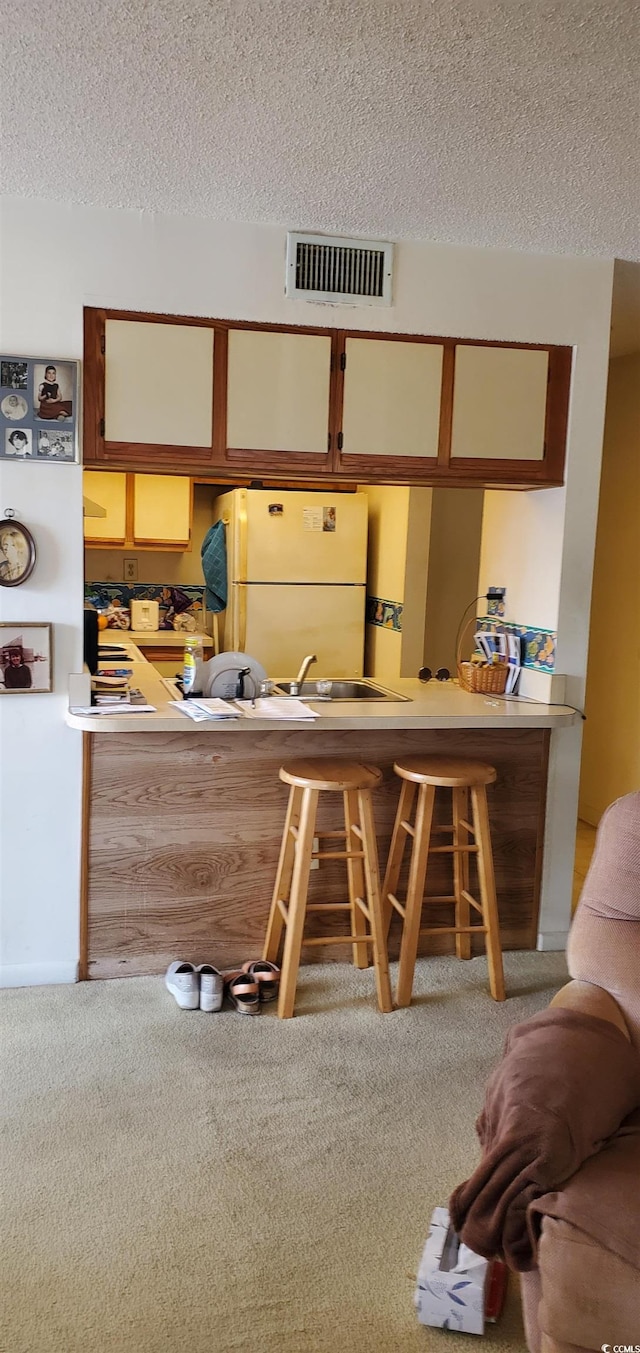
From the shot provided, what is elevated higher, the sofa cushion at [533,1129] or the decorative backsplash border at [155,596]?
the decorative backsplash border at [155,596]

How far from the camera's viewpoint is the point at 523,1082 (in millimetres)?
1692

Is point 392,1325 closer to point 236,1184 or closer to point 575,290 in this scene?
point 236,1184

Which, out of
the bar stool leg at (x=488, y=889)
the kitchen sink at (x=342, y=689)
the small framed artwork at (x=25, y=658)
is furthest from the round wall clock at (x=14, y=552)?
the bar stool leg at (x=488, y=889)

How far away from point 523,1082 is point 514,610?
2.41 meters

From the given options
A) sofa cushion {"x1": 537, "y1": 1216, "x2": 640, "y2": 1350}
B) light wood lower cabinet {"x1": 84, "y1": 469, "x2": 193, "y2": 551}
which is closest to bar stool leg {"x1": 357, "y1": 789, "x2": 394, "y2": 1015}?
sofa cushion {"x1": 537, "y1": 1216, "x2": 640, "y2": 1350}

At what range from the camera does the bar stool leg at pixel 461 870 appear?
3385mm

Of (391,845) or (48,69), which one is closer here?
(48,69)

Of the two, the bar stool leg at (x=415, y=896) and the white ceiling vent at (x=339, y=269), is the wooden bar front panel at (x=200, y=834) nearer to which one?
the bar stool leg at (x=415, y=896)

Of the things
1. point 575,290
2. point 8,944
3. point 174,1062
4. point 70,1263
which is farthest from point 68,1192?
point 575,290

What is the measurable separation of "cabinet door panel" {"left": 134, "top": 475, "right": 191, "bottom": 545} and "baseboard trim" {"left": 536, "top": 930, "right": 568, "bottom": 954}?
313 centimetres

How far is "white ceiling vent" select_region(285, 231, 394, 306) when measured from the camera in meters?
3.20

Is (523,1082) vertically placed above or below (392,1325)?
above

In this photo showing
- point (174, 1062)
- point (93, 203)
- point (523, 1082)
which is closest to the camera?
point (523, 1082)

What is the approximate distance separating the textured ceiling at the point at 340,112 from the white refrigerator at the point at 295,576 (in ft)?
6.45
